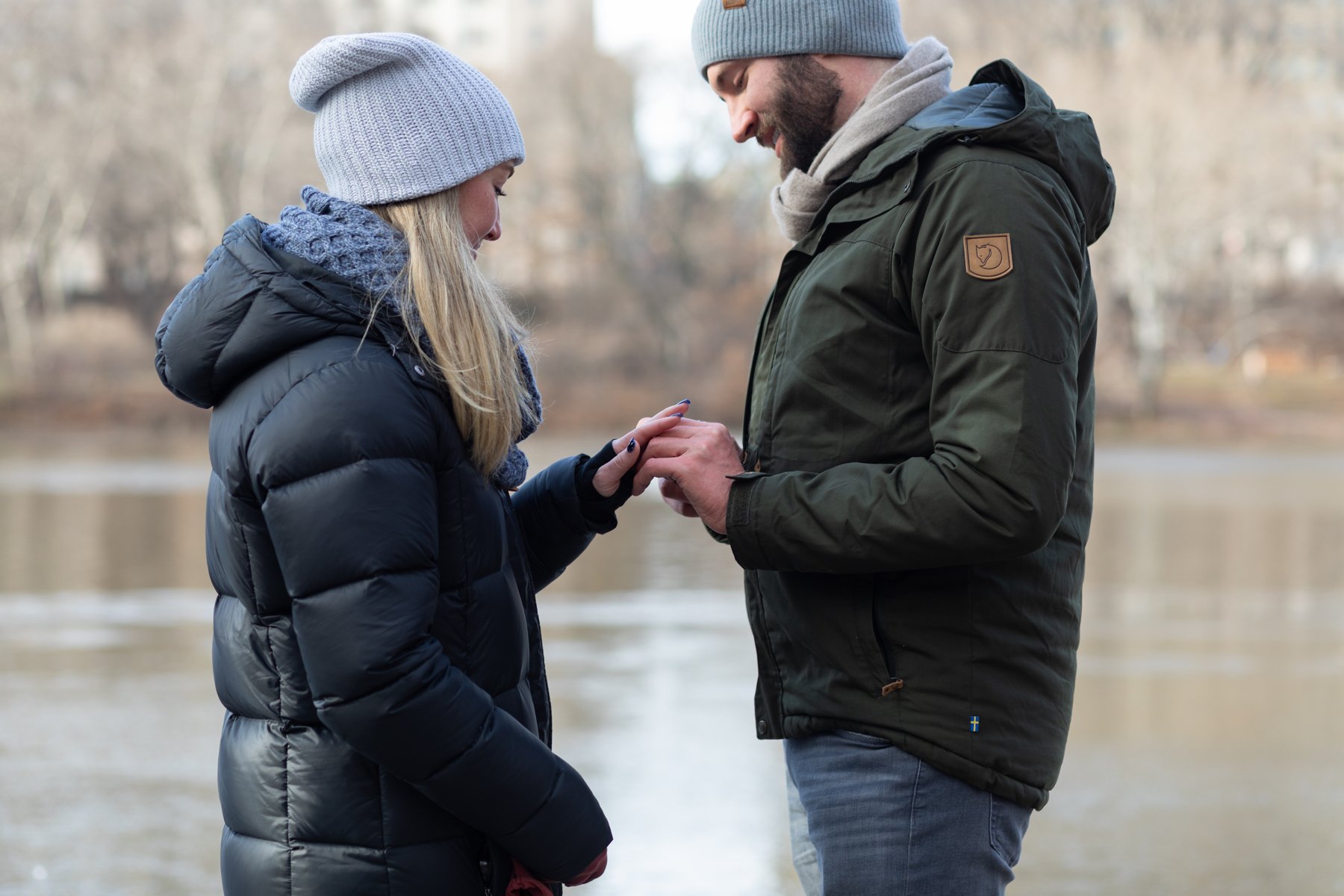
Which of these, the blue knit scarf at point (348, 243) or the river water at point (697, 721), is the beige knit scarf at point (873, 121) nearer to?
the blue knit scarf at point (348, 243)

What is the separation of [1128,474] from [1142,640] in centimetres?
1092

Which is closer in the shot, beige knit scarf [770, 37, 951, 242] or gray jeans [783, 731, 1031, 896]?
gray jeans [783, 731, 1031, 896]

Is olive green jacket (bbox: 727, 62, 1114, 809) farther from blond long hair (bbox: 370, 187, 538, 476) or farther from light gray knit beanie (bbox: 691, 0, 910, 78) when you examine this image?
blond long hair (bbox: 370, 187, 538, 476)

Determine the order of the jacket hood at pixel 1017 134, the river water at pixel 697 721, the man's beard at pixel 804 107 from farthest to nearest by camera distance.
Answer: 1. the river water at pixel 697 721
2. the man's beard at pixel 804 107
3. the jacket hood at pixel 1017 134

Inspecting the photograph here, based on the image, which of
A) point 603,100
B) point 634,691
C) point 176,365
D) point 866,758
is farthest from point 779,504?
point 603,100

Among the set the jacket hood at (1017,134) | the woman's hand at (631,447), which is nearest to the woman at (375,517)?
the woman's hand at (631,447)

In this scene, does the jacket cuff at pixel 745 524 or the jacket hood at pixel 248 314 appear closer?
the jacket hood at pixel 248 314

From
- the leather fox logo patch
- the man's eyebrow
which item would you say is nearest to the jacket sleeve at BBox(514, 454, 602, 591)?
the man's eyebrow

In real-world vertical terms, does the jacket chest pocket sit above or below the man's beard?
below

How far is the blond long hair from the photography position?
2.07 metres

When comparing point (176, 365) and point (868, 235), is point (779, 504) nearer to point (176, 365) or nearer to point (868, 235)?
point (868, 235)

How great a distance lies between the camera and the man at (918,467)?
1928mm

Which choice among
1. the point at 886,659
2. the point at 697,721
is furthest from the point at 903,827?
the point at 697,721

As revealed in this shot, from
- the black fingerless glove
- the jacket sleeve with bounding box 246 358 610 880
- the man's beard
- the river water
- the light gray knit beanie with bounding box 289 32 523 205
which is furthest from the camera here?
the river water
